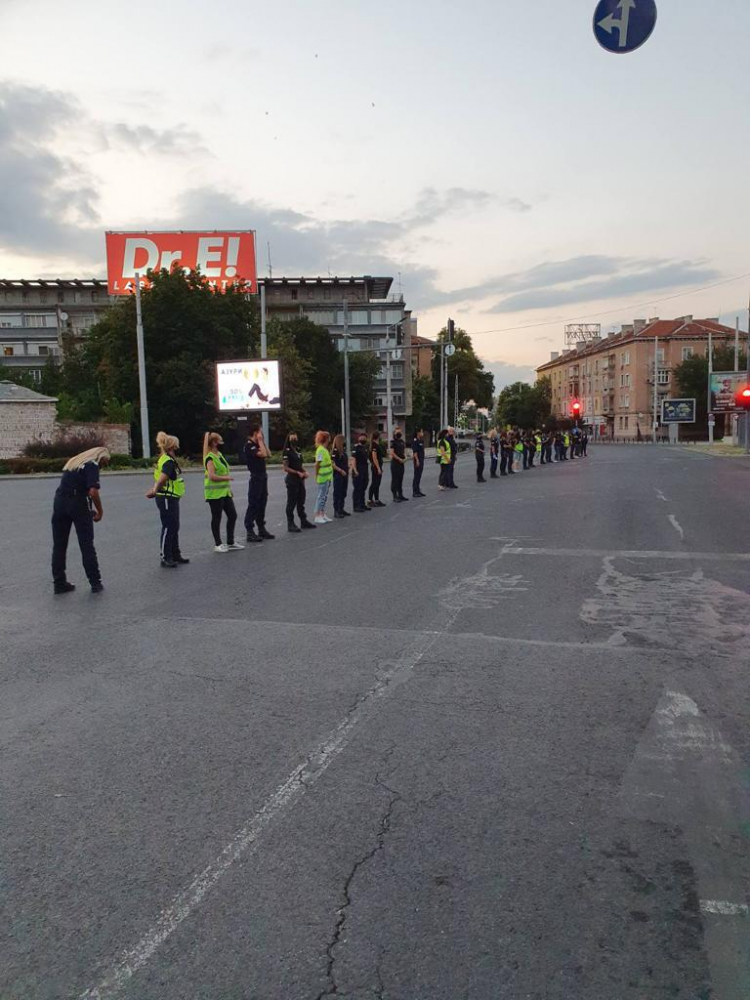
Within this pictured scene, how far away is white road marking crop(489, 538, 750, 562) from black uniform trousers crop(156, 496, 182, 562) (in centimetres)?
440

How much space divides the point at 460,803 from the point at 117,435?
4459cm

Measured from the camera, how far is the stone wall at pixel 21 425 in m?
42.1

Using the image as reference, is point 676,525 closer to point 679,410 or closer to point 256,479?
point 256,479

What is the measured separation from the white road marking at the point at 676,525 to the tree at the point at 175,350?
37167 mm

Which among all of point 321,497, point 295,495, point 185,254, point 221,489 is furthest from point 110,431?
point 221,489

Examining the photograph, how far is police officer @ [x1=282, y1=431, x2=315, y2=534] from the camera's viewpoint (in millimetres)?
13672

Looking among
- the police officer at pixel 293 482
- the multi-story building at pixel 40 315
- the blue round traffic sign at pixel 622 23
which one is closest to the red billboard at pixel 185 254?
the multi-story building at pixel 40 315

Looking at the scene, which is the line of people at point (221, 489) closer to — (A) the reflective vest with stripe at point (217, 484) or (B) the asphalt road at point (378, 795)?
(A) the reflective vest with stripe at point (217, 484)

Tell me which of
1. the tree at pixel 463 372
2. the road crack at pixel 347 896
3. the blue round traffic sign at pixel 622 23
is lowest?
the road crack at pixel 347 896

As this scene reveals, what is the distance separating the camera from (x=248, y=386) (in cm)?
3934

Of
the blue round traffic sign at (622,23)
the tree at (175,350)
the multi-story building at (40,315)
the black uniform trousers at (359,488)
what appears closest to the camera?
the blue round traffic sign at (622,23)

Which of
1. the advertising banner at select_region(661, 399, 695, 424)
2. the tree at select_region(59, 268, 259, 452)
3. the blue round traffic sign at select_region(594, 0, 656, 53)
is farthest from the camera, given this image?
the advertising banner at select_region(661, 399, 695, 424)

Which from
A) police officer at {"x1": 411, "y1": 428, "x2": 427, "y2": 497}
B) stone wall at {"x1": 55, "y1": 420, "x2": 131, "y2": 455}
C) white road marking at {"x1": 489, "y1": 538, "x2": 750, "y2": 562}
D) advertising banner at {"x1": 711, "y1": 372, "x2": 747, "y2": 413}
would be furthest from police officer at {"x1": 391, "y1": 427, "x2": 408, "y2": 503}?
advertising banner at {"x1": 711, "y1": 372, "x2": 747, "y2": 413}

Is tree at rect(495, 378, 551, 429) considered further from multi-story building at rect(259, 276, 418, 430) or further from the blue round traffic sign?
the blue round traffic sign
